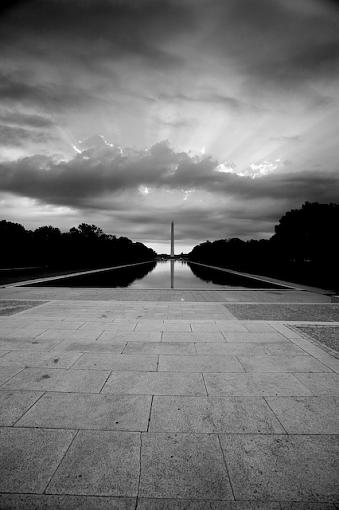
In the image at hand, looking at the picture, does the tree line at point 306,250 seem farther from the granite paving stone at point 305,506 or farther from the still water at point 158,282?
the granite paving stone at point 305,506

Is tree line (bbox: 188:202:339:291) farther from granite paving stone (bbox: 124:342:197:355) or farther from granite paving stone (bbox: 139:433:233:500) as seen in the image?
granite paving stone (bbox: 139:433:233:500)

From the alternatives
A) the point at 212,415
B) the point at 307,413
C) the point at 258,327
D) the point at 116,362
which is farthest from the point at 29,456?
→ the point at 258,327

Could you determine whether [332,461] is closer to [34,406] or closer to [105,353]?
[34,406]

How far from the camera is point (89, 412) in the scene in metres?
3.51

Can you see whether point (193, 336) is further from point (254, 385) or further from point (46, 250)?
point (46, 250)

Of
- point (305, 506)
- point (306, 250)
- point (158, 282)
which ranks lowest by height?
point (158, 282)

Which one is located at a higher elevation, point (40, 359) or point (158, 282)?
point (40, 359)

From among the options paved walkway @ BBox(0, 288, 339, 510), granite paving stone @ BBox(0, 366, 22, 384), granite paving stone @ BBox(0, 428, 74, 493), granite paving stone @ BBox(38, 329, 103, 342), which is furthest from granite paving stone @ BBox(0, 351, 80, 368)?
granite paving stone @ BBox(0, 428, 74, 493)

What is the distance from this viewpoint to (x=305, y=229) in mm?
48938

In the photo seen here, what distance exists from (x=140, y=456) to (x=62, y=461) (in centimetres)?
84

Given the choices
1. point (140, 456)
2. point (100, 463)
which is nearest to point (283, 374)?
point (140, 456)

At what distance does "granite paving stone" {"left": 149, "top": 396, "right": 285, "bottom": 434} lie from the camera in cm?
324

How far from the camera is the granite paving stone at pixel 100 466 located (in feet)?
7.81

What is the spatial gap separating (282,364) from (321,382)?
0.80 metres
